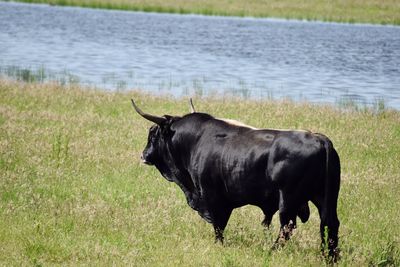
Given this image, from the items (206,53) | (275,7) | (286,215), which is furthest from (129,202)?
(275,7)

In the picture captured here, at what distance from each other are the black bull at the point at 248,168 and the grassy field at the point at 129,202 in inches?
16.2

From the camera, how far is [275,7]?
67.0 metres

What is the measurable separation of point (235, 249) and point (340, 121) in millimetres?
10978

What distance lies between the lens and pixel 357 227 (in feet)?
35.6

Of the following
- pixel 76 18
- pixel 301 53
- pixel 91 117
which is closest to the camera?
pixel 91 117

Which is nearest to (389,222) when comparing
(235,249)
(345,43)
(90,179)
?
(235,249)

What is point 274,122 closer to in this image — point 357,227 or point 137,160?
point 137,160

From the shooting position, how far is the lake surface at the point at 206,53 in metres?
30.1

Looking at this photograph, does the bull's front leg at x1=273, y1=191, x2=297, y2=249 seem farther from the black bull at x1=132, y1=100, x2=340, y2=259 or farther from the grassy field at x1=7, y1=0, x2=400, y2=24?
the grassy field at x1=7, y1=0, x2=400, y2=24

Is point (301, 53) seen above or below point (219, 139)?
below

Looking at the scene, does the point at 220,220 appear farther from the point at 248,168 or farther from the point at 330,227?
the point at 330,227

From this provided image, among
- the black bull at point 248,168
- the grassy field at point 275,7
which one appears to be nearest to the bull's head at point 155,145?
the black bull at point 248,168

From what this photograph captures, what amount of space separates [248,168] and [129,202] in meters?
2.72

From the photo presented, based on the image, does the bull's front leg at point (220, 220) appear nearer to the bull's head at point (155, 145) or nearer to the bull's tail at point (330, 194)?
the bull's head at point (155, 145)
